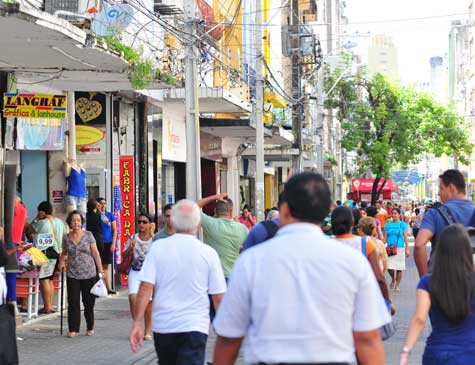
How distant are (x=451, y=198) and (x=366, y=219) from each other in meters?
5.29

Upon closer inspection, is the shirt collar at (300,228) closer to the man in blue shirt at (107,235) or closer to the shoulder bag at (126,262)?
the shoulder bag at (126,262)

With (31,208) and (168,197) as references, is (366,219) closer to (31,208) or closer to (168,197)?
(31,208)

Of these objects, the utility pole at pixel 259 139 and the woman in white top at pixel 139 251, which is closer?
the woman in white top at pixel 139 251

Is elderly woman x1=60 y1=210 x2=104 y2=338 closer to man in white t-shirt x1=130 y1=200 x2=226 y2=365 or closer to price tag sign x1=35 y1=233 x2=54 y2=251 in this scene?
price tag sign x1=35 y1=233 x2=54 y2=251

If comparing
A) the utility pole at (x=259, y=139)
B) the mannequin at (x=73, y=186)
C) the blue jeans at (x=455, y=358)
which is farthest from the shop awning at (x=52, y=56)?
the utility pole at (x=259, y=139)

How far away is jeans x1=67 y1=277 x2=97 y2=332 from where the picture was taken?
14062 mm

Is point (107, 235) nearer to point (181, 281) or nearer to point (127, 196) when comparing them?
point (127, 196)

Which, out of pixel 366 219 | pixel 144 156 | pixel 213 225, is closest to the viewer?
pixel 213 225

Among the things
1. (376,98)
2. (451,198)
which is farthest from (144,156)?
(376,98)

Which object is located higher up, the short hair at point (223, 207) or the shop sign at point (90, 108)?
the shop sign at point (90, 108)

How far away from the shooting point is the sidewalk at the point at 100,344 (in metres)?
12.3

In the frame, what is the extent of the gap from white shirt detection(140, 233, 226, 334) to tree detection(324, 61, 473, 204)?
53680mm

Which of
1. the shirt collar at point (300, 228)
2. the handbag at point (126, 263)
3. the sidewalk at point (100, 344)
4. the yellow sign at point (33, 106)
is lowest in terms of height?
the sidewalk at point (100, 344)

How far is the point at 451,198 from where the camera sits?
8.84 meters
